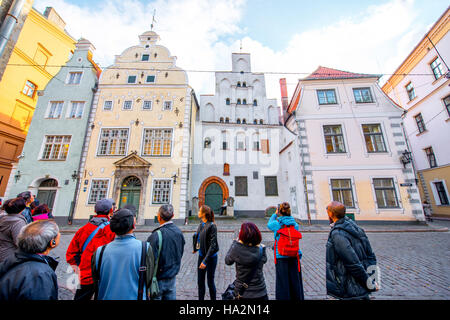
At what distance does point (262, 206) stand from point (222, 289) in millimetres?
12994

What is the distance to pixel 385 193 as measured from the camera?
12.4m

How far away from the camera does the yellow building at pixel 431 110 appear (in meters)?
14.3

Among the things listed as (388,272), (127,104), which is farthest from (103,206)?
(127,104)

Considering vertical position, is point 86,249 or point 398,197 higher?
point 398,197

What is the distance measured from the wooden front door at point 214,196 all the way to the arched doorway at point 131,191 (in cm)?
587

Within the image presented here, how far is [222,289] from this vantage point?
4.11 meters

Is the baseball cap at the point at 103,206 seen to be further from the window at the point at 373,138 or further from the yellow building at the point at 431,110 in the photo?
the yellow building at the point at 431,110

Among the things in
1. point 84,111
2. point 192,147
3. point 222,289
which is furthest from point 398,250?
point 84,111

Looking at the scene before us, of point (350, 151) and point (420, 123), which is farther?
point (420, 123)

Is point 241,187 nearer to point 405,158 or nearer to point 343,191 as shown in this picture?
point 343,191

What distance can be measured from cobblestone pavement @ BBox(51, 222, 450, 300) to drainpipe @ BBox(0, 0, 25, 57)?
5.57 m

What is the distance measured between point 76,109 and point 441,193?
33.0 metres

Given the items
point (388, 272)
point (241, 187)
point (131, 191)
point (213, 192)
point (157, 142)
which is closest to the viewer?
point (388, 272)

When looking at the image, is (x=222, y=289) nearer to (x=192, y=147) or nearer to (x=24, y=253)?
(x=24, y=253)
